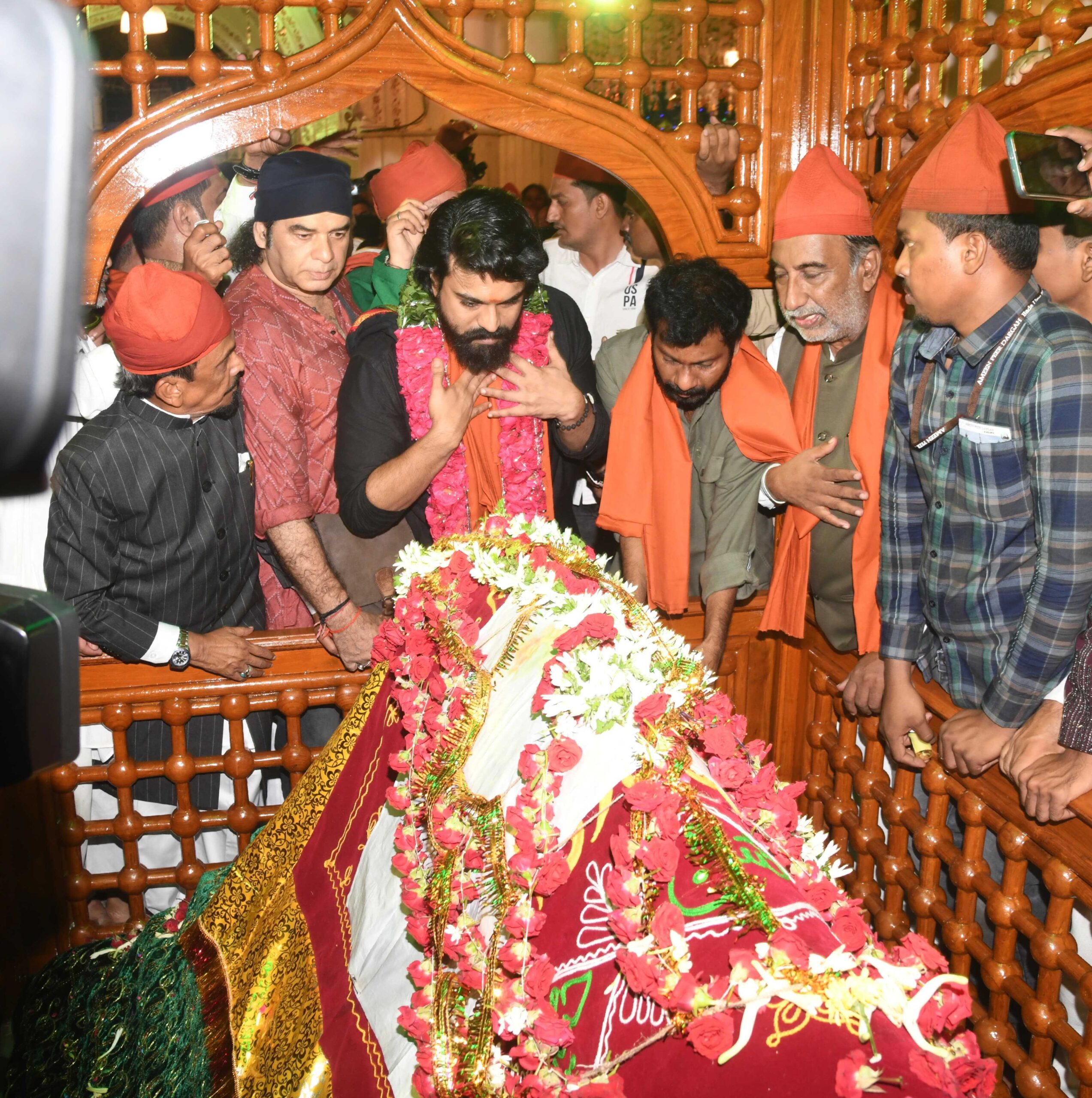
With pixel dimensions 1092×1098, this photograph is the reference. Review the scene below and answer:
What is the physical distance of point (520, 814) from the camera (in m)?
1.54

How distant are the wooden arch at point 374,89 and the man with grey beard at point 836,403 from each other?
41cm

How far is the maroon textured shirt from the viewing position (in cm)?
290

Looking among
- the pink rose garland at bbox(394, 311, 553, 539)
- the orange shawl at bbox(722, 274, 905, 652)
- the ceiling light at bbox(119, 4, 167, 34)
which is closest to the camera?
the orange shawl at bbox(722, 274, 905, 652)

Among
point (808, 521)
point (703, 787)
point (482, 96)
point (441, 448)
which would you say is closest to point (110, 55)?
point (482, 96)

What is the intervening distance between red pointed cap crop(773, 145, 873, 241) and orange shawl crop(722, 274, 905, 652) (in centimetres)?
17

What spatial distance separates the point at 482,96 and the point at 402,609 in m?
1.54

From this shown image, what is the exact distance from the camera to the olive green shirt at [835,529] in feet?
9.39

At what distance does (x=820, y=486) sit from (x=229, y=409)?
1.56 meters

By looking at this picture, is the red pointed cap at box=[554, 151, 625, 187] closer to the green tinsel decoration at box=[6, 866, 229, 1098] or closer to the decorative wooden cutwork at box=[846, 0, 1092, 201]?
the decorative wooden cutwork at box=[846, 0, 1092, 201]

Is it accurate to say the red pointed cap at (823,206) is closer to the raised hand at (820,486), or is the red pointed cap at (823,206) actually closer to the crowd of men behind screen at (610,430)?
the crowd of men behind screen at (610,430)

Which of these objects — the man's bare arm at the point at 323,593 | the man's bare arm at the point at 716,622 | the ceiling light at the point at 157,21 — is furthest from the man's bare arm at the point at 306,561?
the ceiling light at the point at 157,21

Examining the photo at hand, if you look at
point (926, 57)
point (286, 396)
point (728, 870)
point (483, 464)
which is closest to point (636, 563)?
point (483, 464)

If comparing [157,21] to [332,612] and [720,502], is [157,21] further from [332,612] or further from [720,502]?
[720,502]

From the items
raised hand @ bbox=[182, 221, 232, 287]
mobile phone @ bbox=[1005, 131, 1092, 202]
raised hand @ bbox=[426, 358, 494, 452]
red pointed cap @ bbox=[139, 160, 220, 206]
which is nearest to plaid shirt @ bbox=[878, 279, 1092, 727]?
mobile phone @ bbox=[1005, 131, 1092, 202]
